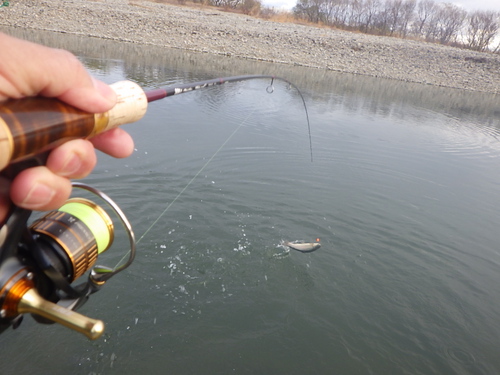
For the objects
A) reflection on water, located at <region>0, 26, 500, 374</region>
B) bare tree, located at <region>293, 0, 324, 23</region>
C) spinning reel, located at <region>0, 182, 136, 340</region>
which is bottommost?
reflection on water, located at <region>0, 26, 500, 374</region>

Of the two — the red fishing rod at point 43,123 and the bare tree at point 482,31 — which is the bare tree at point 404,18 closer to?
the bare tree at point 482,31

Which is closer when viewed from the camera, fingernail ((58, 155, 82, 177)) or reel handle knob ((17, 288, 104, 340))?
reel handle knob ((17, 288, 104, 340))

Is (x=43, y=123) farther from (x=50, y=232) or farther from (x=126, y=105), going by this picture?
Result: (x=50, y=232)

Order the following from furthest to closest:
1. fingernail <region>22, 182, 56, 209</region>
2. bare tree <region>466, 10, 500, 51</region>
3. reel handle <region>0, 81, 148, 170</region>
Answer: bare tree <region>466, 10, 500, 51</region>
fingernail <region>22, 182, 56, 209</region>
reel handle <region>0, 81, 148, 170</region>

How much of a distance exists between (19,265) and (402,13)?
63.9m

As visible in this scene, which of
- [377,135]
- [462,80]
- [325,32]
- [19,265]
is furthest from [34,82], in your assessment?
[325,32]

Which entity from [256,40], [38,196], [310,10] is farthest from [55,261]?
[310,10]

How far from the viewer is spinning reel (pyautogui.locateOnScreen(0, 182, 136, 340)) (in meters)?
1.16

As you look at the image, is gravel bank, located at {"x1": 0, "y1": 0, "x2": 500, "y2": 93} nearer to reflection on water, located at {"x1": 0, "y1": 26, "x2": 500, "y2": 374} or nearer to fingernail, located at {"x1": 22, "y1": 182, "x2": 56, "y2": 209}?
reflection on water, located at {"x1": 0, "y1": 26, "x2": 500, "y2": 374}

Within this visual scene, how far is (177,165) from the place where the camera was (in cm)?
631

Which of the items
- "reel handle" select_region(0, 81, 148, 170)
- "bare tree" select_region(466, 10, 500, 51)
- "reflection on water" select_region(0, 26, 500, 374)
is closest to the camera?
"reel handle" select_region(0, 81, 148, 170)

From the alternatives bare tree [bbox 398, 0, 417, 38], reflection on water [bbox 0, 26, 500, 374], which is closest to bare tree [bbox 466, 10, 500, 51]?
bare tree [bbox 398, 0, 417, 38]

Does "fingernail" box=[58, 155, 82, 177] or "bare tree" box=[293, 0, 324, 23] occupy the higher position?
"bare tree" box=[293, 0, 324, 23]

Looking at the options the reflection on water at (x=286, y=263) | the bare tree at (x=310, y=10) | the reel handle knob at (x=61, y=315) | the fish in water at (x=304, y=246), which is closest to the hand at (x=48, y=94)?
the reel handle knob at (x=61, y=315)
